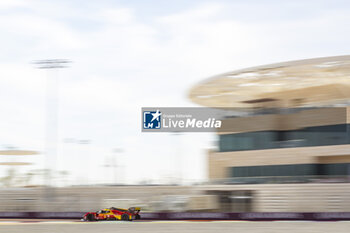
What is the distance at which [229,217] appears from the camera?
131ft

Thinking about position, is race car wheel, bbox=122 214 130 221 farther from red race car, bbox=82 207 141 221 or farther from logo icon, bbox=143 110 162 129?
logo icon, bbox=143 110 162 129

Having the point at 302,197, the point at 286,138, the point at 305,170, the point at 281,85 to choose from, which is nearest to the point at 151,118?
the point at 281,85

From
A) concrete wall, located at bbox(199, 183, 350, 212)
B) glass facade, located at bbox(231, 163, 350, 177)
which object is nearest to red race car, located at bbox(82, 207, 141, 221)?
concrete wall, located at bbox(199, 183, 350, 212)

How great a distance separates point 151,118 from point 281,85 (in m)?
12.2

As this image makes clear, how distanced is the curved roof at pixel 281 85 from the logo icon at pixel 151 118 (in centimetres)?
389

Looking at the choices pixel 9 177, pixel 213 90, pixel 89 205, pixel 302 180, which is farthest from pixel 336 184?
pixel 9 177

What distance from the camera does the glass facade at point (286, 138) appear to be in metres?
48.3

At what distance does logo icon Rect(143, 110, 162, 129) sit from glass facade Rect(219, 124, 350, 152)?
6290 millimetres

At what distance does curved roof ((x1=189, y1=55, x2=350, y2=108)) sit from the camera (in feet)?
146

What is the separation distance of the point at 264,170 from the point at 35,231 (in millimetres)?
26667

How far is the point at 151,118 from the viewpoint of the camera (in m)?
Answer: 54.7

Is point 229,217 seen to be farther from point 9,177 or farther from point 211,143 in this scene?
point 9,177

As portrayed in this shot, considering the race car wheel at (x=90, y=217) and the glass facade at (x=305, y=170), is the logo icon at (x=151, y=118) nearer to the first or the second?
the glass facade at (x=305, y=170)

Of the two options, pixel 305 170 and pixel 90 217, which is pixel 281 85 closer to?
pixel 305 170
